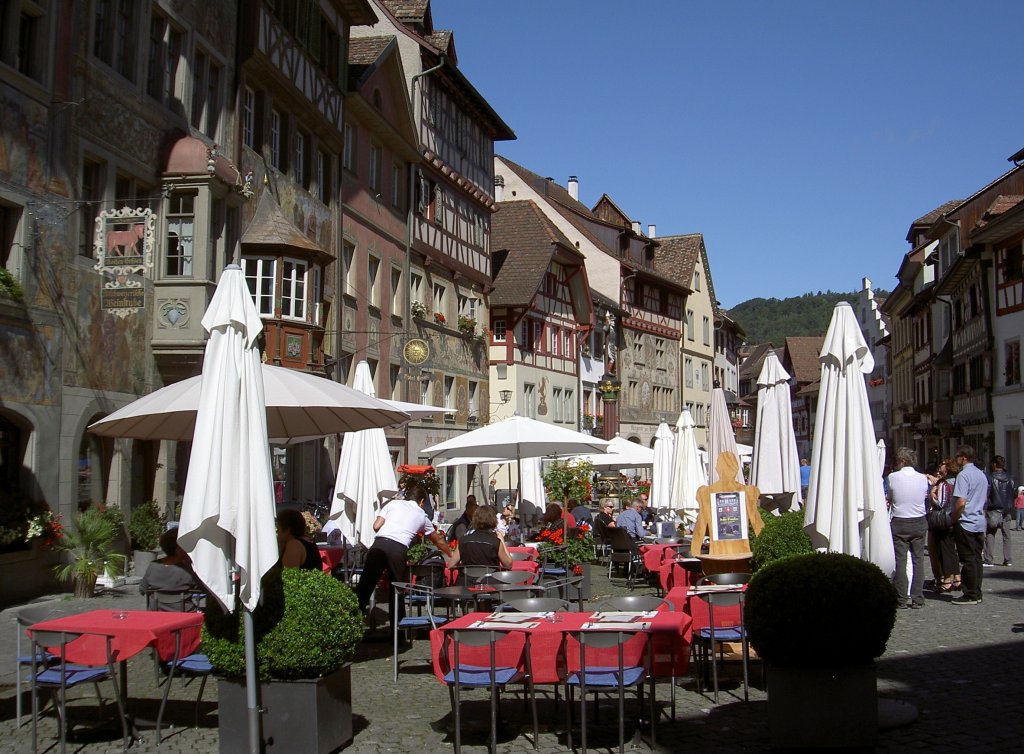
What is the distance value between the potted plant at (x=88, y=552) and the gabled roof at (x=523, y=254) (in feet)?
83.8

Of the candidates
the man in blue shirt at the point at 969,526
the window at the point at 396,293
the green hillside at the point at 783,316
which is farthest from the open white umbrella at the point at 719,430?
the green hillside at the point at 783,316

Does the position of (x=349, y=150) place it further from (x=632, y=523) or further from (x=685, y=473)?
(x=632, y=523)

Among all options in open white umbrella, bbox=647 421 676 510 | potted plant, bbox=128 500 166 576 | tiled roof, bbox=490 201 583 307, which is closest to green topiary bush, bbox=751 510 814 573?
potted plant, bbox=128 500 166 576

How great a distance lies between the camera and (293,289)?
69.6 ft

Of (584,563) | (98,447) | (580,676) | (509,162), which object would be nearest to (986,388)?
(509,162)

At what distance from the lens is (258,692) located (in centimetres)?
653

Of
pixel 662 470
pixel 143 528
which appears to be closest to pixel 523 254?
pixel 662 470

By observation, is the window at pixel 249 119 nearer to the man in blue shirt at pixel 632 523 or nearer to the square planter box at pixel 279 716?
the man in blue shirt at pixel 632 523

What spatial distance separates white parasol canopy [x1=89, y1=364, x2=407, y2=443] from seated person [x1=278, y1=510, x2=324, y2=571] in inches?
40.2

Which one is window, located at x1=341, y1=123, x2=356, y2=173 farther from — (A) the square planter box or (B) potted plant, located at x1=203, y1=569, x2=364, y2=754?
(A) the square planter box

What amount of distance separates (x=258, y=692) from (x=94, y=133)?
1117 centimetres

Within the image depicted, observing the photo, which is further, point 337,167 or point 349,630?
point 337,167

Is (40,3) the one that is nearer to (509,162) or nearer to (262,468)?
(262,468)

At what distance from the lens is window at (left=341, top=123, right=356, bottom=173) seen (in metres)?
26.5
